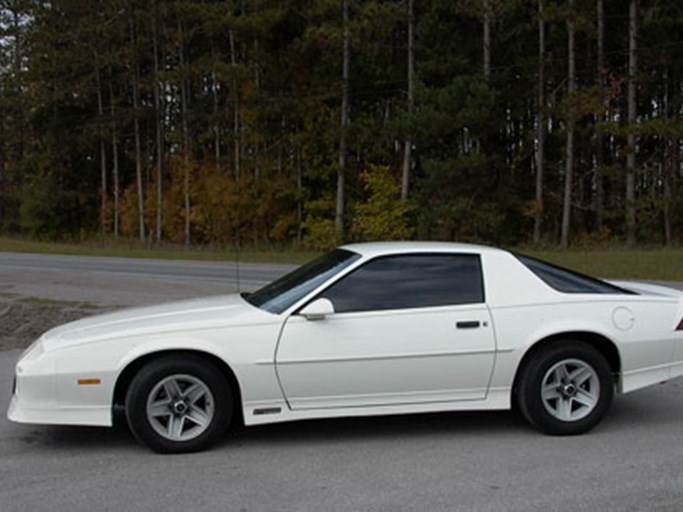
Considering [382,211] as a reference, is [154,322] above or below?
below

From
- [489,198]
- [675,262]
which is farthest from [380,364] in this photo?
[489,198]

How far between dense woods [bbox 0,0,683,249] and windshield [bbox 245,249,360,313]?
24068 millimetres

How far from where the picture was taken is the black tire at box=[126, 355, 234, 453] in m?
4.78

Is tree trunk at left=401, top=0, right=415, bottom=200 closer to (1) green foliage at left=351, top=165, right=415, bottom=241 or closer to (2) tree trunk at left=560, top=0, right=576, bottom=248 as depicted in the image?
(1) green foliage at left=351, top=165, right=415, bottom=241

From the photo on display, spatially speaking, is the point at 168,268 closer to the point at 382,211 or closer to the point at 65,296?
the point at 65,296

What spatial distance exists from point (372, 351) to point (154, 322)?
1518mm

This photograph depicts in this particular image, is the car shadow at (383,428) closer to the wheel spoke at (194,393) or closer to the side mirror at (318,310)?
the wheel spoke at (194,393)

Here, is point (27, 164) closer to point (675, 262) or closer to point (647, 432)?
point (675, 262)

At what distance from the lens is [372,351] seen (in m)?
4.95

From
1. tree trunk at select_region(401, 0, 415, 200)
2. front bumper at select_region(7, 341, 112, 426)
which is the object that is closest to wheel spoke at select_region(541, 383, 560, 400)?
front bumper at select_region(7, 341, 112, 426)

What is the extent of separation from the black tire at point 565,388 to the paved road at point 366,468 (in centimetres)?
14

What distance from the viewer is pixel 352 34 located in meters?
31.5

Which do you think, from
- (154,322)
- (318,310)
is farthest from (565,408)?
(154,322)

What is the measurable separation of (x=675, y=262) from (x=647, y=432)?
1618 cm
